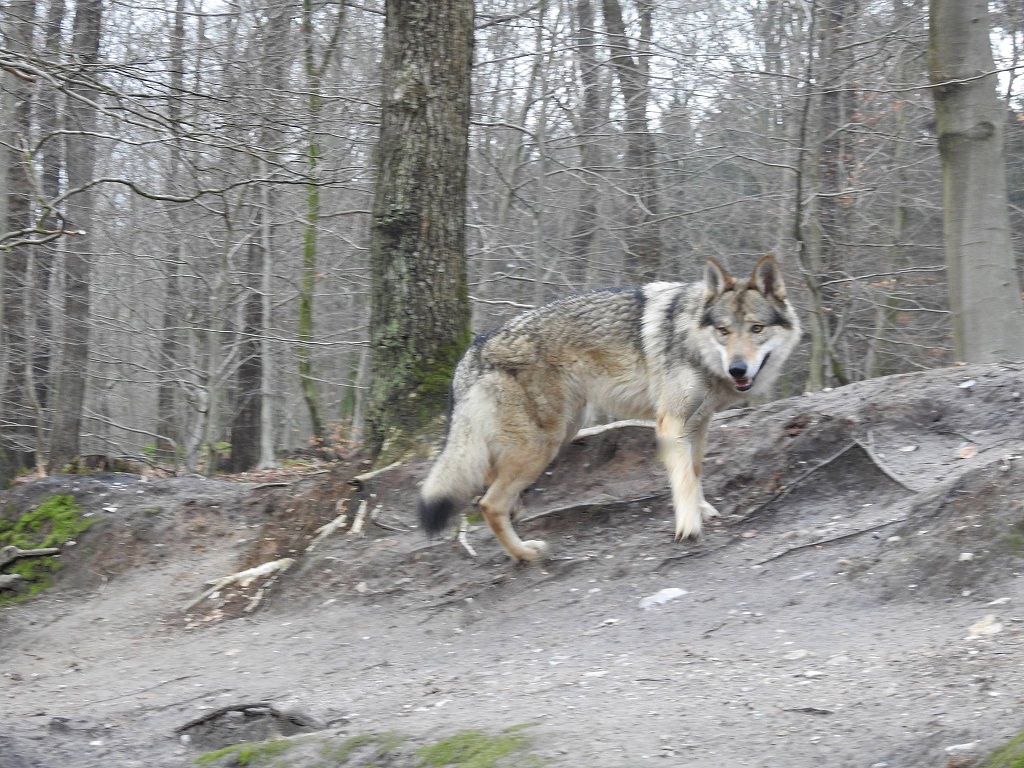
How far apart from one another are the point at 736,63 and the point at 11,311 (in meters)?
11.3

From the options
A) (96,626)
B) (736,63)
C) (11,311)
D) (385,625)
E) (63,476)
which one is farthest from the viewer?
(11,311)

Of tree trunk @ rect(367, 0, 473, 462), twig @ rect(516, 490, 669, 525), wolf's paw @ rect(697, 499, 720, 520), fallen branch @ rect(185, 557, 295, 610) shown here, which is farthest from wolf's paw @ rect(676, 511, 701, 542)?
fallen branch @ rect(185, 557, 295, 610)

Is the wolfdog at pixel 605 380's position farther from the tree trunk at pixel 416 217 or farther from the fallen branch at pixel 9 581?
the fallen branch at pixel 9 581

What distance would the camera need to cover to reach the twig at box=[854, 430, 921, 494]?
6.29 metres

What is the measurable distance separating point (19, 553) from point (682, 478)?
6243 millimetres

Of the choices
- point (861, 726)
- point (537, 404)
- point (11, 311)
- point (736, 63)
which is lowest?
point (861, 726)

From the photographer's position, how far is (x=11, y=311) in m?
14.7

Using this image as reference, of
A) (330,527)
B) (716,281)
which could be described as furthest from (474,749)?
(330,527)

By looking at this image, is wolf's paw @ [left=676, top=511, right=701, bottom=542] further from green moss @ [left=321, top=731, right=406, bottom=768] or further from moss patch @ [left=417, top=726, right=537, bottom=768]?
green moss @ [left=321, top=731, right=406, bottom=768]

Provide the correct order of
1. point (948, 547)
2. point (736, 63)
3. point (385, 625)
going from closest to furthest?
point (948, 547), point (385, 625), point (736, 63)

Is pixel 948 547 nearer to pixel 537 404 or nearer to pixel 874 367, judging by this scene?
pixel 537 404

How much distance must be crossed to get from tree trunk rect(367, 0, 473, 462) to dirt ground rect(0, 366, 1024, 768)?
0.70 m

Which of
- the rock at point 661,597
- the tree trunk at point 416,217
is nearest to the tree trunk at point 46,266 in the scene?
the tree trunk at point 416,217

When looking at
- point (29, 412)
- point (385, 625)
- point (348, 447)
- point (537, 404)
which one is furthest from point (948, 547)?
point (29, 412)
